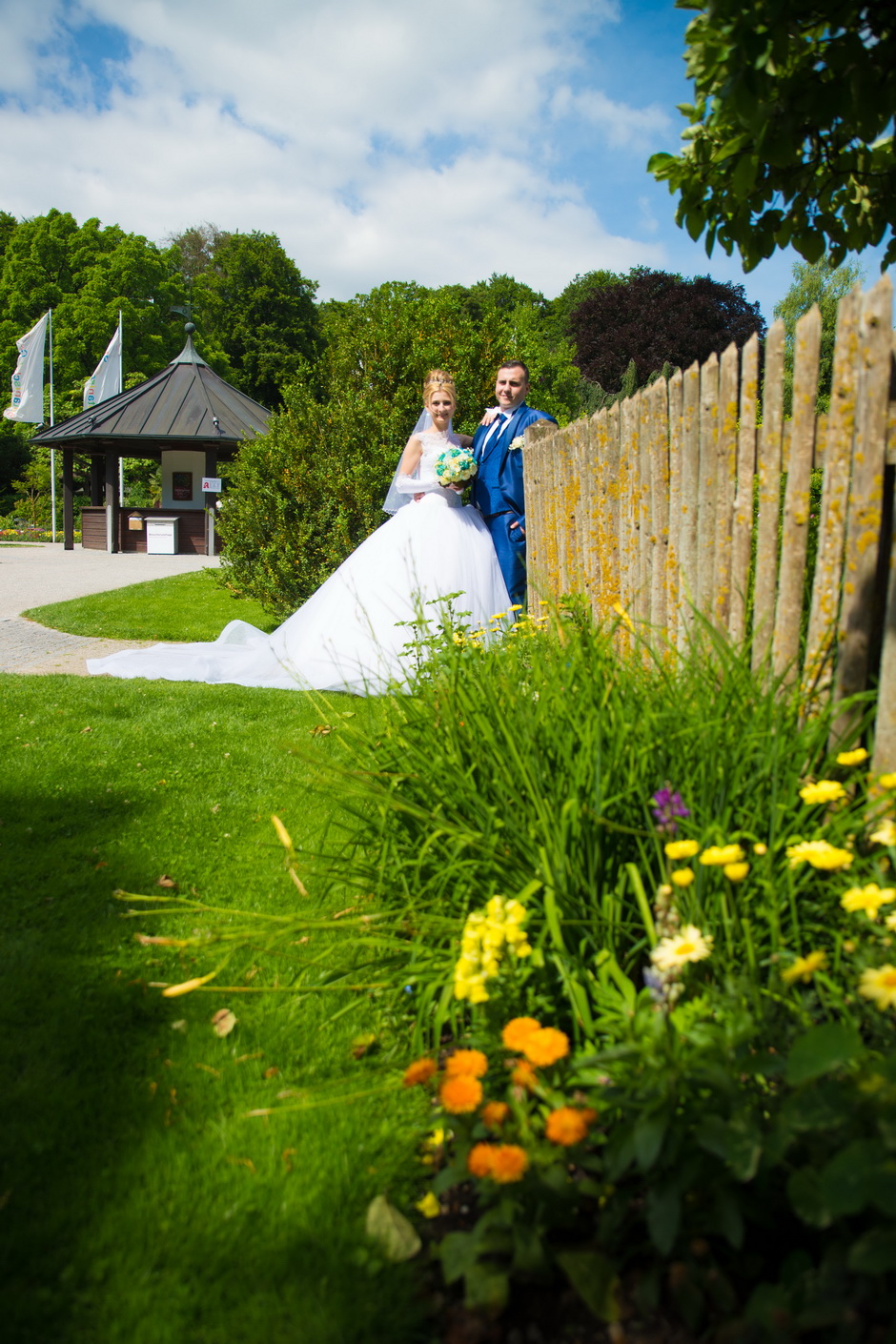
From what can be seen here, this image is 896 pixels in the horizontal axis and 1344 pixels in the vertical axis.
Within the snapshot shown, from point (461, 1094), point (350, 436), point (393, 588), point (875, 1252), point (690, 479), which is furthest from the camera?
point (350, 436)

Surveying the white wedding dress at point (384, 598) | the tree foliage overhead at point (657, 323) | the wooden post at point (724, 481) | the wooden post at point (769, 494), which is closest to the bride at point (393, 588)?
the white wedding dress at point (384, 598)

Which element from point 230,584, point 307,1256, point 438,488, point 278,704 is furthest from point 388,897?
point 230,584

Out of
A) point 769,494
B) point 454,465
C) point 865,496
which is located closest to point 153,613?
point 454,465

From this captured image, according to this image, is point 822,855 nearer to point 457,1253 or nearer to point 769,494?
point 457,1253

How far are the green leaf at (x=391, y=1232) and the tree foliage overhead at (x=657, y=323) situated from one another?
38452 mm

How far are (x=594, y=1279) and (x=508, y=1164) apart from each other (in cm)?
22

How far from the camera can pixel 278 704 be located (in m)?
6.12

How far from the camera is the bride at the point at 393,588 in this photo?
20.8 ft

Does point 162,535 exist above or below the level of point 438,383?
above

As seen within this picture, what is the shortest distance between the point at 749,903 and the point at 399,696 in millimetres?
1322

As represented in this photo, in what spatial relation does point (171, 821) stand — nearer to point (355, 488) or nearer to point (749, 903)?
point (749, 903)

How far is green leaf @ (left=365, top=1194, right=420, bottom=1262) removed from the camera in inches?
61.0

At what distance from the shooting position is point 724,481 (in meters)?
3.03

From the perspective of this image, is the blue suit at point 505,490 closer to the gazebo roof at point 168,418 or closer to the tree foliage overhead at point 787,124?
the tree foliage overhead at point 787,124
